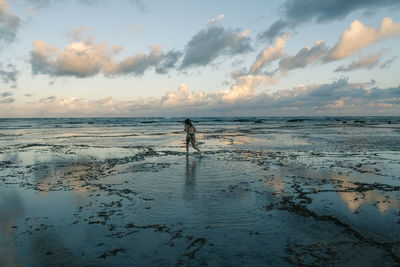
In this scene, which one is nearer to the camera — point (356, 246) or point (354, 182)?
point (356, 246)

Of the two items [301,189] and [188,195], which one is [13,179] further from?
[301,189]

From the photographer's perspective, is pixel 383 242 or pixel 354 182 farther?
pixel 354 182

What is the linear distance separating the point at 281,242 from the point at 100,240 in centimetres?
358

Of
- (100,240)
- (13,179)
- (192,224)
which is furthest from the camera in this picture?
(13,179)

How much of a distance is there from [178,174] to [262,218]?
5338 mm

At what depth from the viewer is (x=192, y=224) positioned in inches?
239

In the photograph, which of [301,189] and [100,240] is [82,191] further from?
[301,189]

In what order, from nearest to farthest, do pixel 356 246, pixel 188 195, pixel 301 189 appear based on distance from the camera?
pixel 356 246 < pixel 188 195 < pixel 301 189

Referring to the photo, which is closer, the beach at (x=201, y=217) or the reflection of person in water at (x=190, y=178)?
the beach at (x=201, y=217)

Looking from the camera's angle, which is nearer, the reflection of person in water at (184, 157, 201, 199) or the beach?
the beach

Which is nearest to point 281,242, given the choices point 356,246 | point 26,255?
point 356,246

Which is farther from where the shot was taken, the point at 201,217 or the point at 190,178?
the point at 190,178

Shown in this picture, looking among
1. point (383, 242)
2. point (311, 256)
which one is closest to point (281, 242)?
point (311, 256)

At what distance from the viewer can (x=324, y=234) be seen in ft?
18.1
